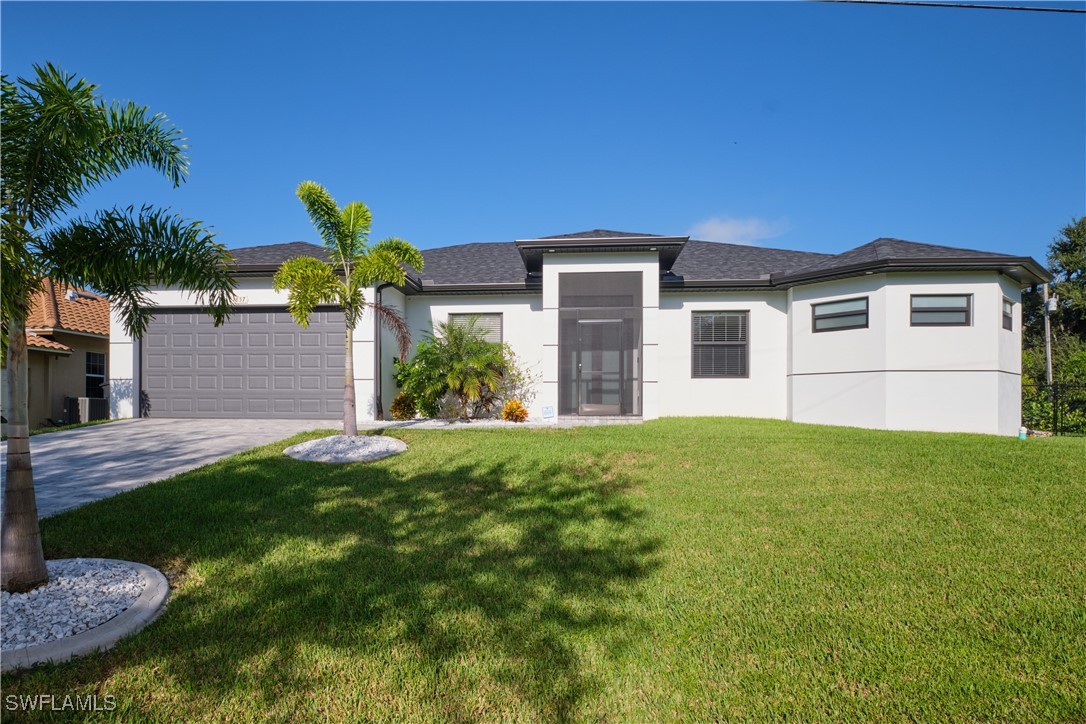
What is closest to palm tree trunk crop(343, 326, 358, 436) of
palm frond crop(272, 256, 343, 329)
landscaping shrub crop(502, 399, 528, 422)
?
palm frond crop(272, 256, 343, 329)

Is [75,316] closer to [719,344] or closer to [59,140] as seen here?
[59,140]

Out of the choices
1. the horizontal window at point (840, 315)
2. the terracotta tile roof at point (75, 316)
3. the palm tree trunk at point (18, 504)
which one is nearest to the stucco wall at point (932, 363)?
the horizontal window at point (840, 315)

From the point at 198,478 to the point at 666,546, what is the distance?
18.0ft

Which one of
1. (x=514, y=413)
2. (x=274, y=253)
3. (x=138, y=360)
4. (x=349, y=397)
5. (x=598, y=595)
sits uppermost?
(x=274, y=253)

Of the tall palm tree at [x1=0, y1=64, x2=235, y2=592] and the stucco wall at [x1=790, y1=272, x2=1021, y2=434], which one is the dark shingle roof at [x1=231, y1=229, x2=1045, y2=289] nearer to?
the stucco wall at [x1=790, y1=272, x2=1021, y2=434]

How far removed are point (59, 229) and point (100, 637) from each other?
2.52 m

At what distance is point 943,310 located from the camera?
11133 millimetres

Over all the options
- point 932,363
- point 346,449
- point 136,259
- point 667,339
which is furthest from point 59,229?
point 932,363

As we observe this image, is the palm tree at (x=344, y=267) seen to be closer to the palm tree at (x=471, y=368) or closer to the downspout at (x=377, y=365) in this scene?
the palm tree at (x=471, y=368)

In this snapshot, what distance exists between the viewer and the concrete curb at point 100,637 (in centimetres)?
251

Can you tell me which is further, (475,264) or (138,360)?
(475,264)

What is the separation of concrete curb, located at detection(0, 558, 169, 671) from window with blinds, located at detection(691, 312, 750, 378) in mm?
11943

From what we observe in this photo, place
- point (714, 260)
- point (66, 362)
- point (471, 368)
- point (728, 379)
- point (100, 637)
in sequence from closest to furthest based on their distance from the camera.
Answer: point (100, 637) < point (471, 368) < point (728, 379) < point (66, 362) < point (714, 260)

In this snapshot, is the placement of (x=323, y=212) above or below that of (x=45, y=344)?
above
